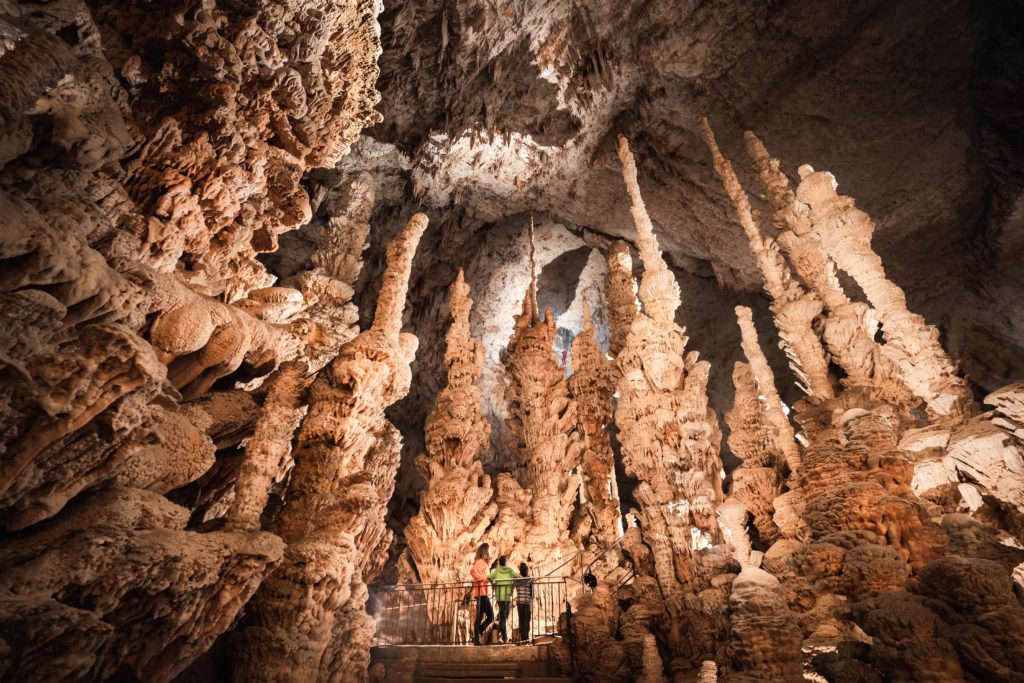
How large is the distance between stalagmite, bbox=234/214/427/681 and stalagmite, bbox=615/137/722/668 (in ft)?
15.0

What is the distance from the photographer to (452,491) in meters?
10.9

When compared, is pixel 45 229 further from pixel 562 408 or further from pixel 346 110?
pixel 562 408

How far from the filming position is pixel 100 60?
342cm

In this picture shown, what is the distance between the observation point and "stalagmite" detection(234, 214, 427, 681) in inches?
185

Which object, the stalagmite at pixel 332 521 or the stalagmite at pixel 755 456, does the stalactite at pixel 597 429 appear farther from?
the stalagmite at pixel 332 521

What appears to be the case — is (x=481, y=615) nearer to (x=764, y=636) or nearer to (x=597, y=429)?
(x=597, y=429)

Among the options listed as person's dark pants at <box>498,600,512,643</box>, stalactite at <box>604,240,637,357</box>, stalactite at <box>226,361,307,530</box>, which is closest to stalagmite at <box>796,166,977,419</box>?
stalactite at <box>604,240,637,357</box>

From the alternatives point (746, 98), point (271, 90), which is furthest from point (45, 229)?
point (746, 98)

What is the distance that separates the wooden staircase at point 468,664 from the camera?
7.57m

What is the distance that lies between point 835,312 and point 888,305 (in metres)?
0.89

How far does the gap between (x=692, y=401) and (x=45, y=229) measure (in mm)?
8812

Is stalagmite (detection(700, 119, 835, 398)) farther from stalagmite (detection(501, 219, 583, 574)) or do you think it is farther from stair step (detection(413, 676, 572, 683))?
stair step (detection(413, 676, 572, 683))

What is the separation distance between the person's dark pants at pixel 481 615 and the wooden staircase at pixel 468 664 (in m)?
0.63

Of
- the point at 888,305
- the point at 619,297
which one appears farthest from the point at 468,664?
the point at 619,297
